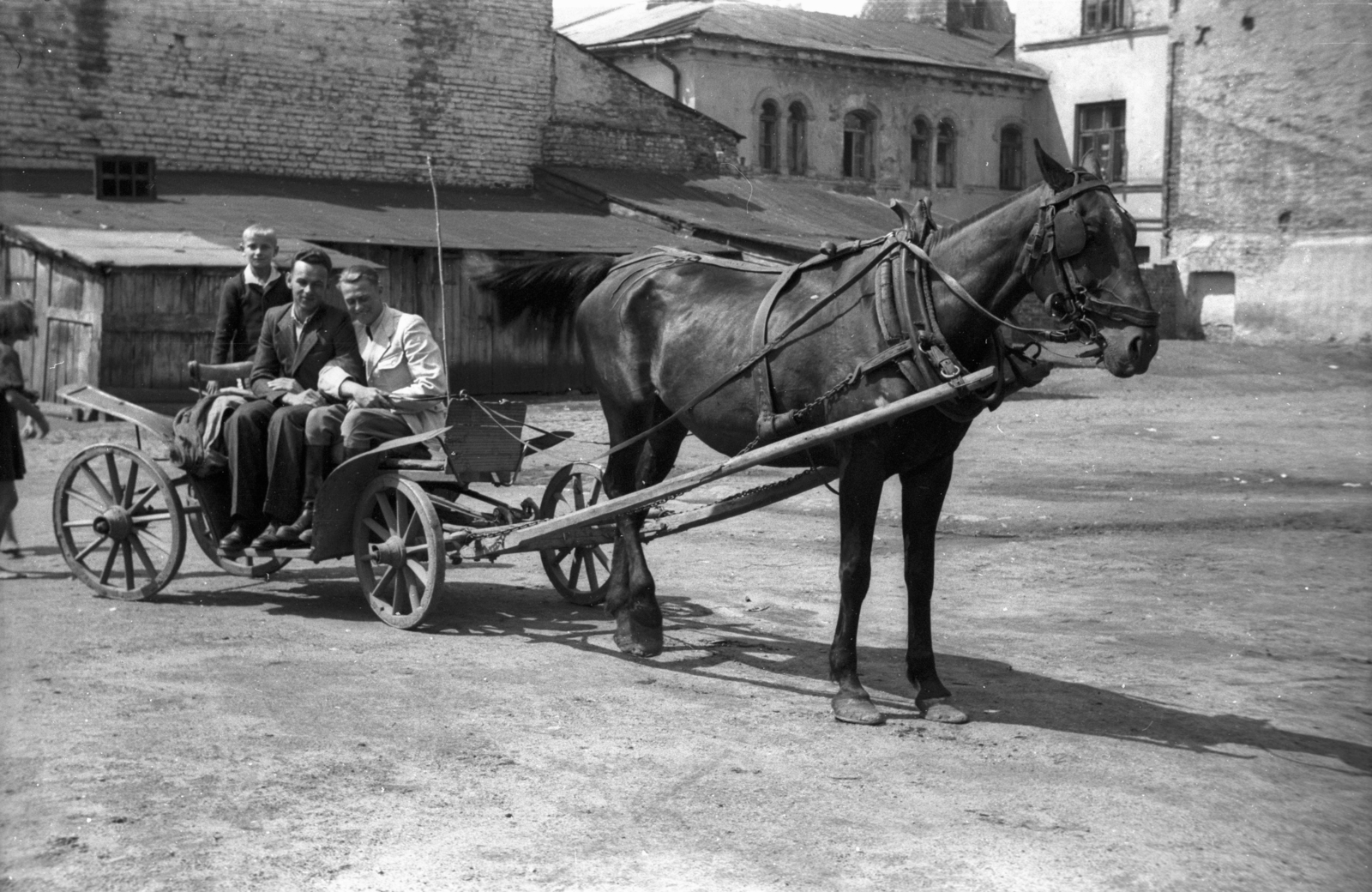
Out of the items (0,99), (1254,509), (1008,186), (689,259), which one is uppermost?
(1008,186)

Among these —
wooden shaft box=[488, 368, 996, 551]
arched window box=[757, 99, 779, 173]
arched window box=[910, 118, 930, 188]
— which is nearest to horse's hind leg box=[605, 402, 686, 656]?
wooden shaft box=[488, 368, 996, 551]

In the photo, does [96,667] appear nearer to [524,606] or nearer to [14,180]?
[524,606]

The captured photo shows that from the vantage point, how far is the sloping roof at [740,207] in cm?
2522

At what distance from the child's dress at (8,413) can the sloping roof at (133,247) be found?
8.63 meters

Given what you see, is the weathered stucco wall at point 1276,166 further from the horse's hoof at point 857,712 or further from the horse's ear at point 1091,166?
the horse's hoof at point 857,712

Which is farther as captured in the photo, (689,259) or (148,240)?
(148,240)

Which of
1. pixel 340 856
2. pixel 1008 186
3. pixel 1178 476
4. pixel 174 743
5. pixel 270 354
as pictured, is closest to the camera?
pixel 340 856

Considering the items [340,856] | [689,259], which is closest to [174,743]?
[340,856]

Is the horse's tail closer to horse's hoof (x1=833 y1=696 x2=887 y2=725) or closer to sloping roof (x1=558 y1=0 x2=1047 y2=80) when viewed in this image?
horse's hoof (x1=833 y1=696 x2=887 y2=725)

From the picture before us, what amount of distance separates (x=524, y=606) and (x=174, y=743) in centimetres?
309

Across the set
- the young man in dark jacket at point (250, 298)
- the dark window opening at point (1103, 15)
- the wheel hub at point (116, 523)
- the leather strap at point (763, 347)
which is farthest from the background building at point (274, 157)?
the dark window opening at point (1103, 15)

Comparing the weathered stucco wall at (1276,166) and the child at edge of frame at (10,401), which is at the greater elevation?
the weathered stucco wall at (1276,166)

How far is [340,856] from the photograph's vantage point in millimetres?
4297

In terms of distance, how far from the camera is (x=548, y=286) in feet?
27.4
